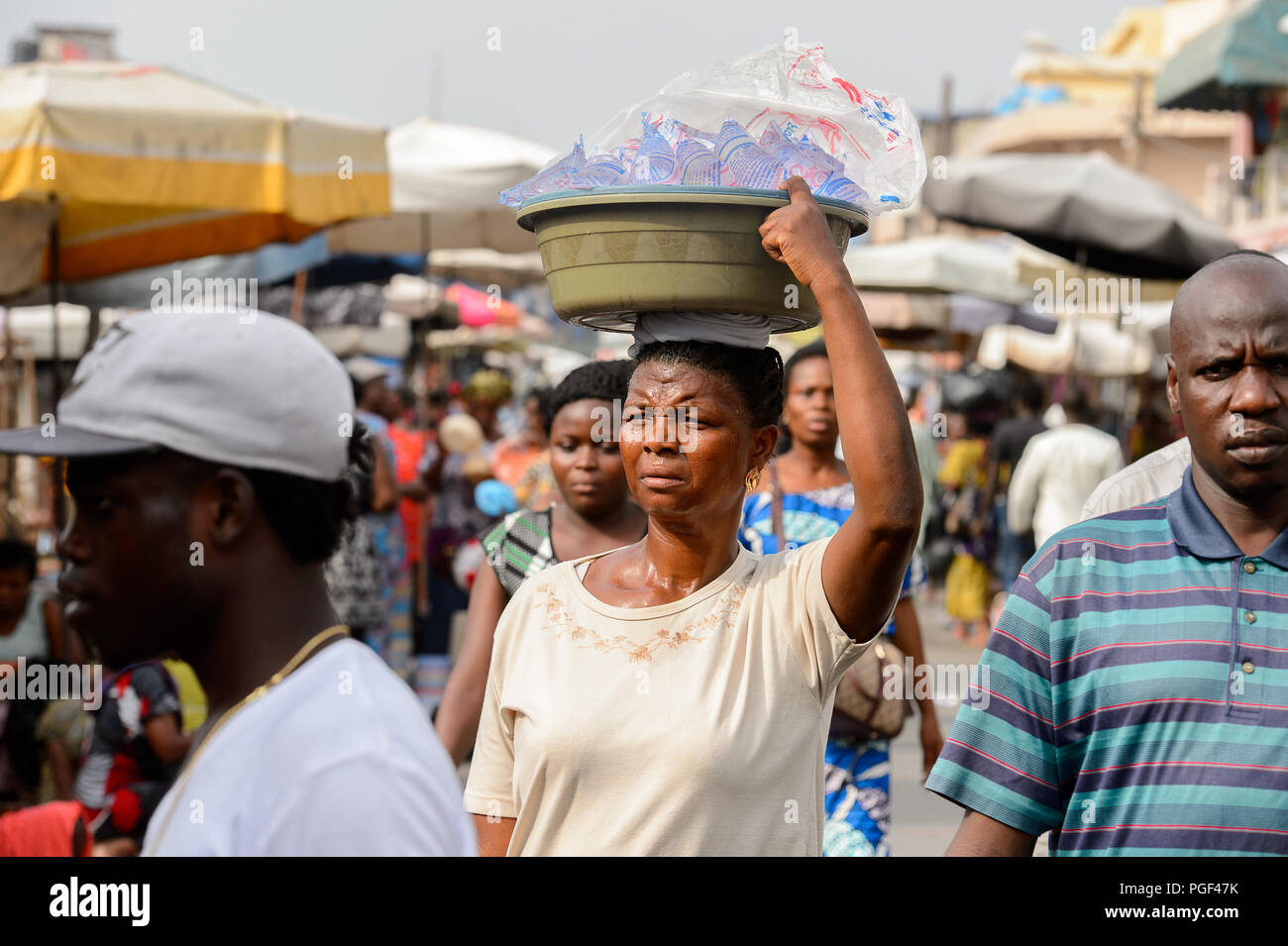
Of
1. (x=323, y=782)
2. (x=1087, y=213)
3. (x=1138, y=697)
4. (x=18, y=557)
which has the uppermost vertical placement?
(x=1087, y=213)

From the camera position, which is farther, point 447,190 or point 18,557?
point 447,190

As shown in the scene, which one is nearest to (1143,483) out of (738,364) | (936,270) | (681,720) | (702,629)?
(738,364)

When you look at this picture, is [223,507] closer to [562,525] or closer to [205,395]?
[205,395]

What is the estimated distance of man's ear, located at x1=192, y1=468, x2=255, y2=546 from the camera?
170cm

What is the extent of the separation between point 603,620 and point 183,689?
3.04m

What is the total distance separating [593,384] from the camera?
13.8 ft

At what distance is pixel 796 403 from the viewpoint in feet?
16.0

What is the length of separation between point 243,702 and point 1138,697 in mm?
1400

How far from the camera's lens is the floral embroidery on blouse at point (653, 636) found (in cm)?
244

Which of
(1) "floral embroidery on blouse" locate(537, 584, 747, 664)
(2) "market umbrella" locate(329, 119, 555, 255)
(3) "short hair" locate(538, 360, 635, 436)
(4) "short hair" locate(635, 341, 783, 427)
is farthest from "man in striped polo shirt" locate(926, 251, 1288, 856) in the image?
(2) "market umbrella" locate(329, 119, 555, 255)
